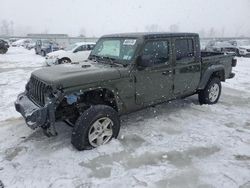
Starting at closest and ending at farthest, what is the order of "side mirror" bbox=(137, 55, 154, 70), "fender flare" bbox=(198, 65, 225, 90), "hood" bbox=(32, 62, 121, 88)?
"hood" bbox=(32, 62, 121, 88) → "side mirror" bbox=(137, 55, 154, 70) → "fender flare" bbox=(198, 65, 225, 90)

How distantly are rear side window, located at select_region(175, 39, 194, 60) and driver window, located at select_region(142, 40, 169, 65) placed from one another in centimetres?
35

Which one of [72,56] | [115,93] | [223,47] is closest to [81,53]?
[72,56]

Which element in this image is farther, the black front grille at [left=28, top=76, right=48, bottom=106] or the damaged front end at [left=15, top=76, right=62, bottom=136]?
the black front grille at [left=28, top=76, right=48, bottom=106]

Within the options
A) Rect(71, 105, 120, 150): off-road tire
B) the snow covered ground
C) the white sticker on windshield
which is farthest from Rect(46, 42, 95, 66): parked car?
Rect(71, 105, 120, 150): off-road tire

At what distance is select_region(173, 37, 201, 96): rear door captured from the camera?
577 cm

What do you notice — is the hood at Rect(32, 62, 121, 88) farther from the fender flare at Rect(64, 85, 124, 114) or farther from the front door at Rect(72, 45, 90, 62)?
the front door at Rect(72, 45, 90, 62)

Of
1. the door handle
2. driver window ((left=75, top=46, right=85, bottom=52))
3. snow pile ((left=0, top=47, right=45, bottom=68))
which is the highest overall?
the door handle

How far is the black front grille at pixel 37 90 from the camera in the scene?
4414 millimetres

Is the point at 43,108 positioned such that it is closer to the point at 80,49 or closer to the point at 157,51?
the point at 157,51

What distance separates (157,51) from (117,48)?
0.83 metres

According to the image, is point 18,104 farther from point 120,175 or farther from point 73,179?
point 120,175

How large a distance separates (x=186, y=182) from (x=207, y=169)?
0.52 meters

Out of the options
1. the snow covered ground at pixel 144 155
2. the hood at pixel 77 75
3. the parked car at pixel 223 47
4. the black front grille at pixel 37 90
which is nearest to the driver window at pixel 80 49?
the snow covered ground at pixel 144 155

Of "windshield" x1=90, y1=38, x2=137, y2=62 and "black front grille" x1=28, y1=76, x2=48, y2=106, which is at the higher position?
"windshield" x1=90, y1=38, x2=137, y2=62
